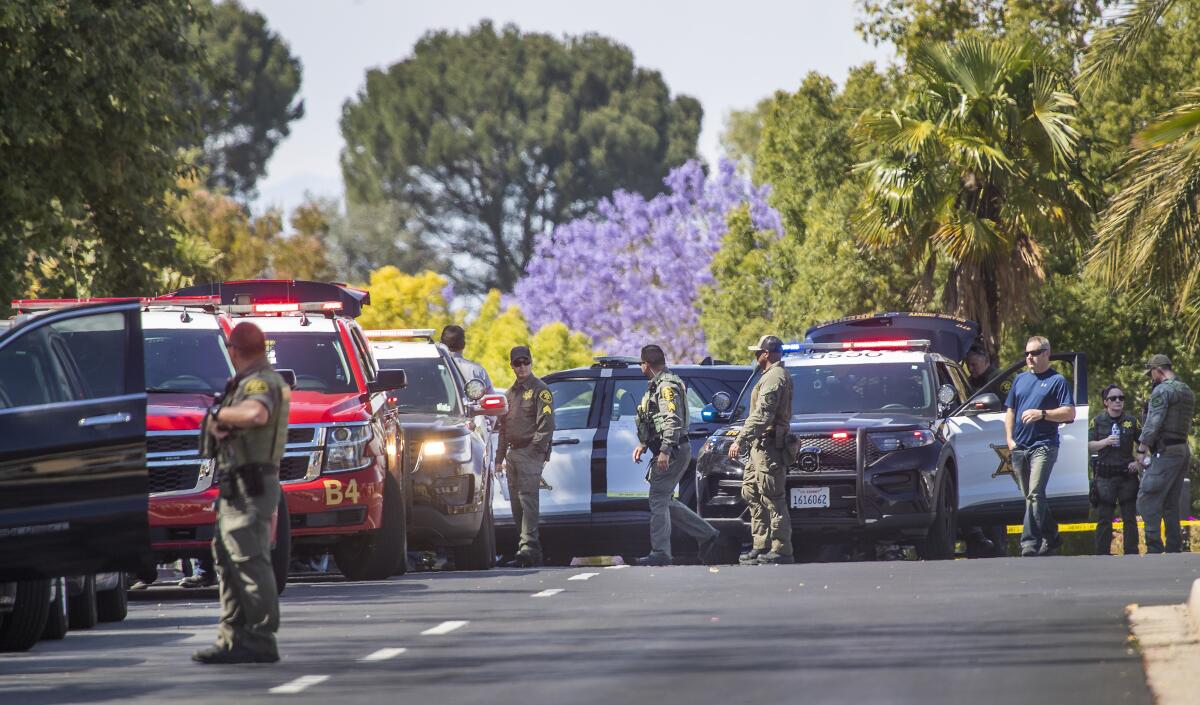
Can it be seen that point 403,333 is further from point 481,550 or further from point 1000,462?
point 1000,462

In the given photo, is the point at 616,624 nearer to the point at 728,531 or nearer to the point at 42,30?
the point at 728,531

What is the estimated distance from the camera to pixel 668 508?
1981 cm

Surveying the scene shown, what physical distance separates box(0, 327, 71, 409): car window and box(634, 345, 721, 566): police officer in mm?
8195

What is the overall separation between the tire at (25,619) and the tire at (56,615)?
1.05 feet

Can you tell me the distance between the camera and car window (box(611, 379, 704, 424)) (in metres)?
21.0

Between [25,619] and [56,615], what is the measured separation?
0.62 metres

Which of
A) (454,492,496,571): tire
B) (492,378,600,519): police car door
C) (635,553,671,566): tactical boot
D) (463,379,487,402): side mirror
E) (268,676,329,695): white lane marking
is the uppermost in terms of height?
(463,379,487,402): side mirror

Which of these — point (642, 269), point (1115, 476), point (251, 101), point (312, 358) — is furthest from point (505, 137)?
point (312, 358)

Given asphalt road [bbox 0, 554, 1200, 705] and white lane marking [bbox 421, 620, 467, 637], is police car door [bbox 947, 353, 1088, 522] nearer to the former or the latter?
asphalt road [bbox 0, 554, 1200, 705]

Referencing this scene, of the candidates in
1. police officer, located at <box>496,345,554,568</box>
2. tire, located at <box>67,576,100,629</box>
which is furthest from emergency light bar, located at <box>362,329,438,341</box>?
tire, located at <box>67,576,100,629</box>

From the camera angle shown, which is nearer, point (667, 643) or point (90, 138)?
point (667, 643)

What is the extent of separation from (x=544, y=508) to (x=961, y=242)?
10237 mm

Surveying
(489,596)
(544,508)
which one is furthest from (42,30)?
(489,596)

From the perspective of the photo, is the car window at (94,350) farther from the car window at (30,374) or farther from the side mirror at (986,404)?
the side mirror at (986,404)
